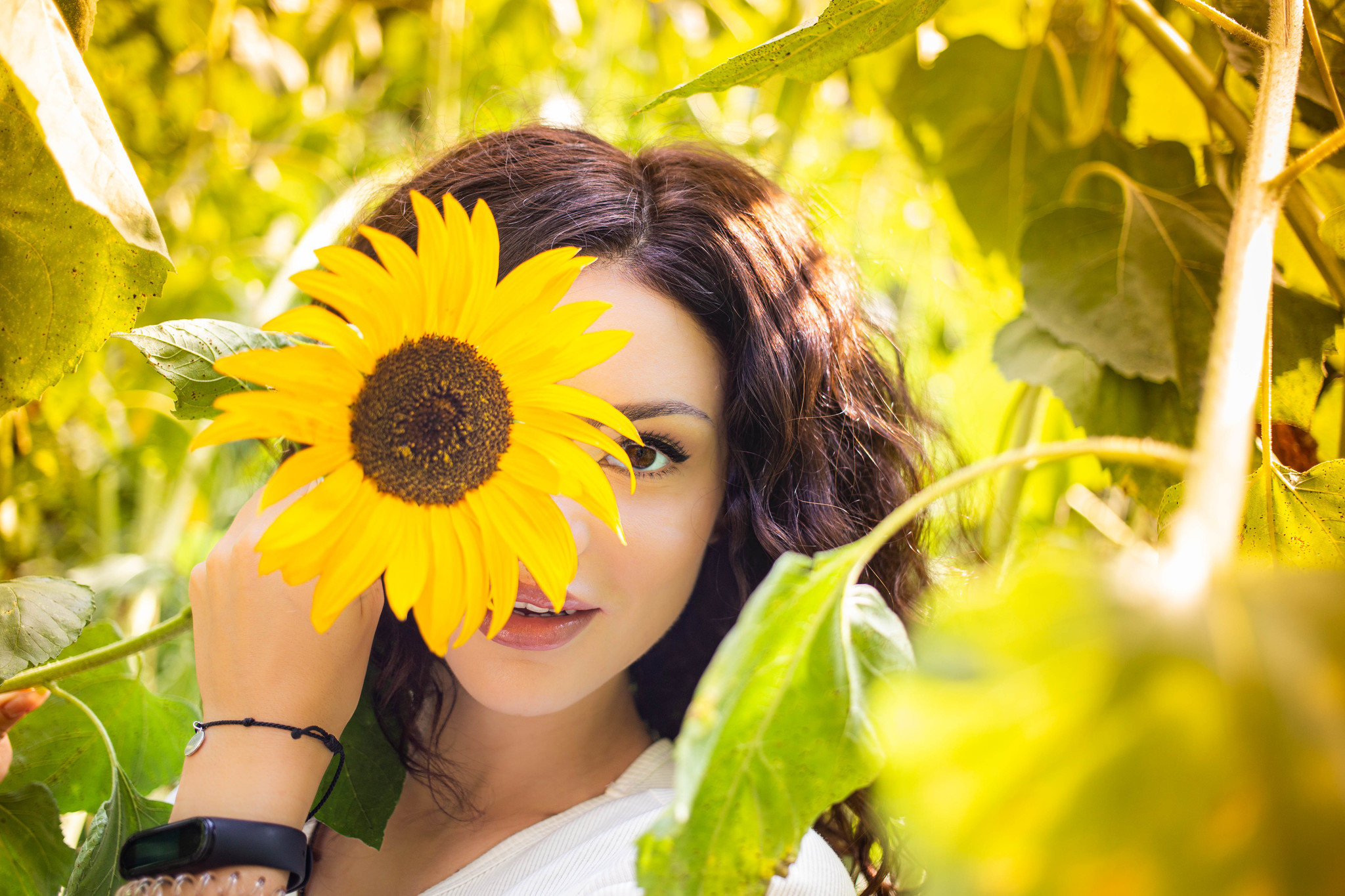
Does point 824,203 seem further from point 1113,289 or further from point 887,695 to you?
point 887,695

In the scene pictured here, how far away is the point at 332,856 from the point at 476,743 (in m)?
0.15

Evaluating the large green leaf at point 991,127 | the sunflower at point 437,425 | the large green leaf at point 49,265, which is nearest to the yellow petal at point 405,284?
the sunflower at point 437,425

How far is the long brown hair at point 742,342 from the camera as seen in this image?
2.15 ft

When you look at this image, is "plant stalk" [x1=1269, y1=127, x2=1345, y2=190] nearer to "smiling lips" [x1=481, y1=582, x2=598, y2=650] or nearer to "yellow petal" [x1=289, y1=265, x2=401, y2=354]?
"yellow petal" [x1=289, y1=265, x2=401, y2=354]

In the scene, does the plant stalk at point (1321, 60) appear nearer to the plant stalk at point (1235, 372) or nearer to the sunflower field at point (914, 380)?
the sunflower field at point (914, 380)

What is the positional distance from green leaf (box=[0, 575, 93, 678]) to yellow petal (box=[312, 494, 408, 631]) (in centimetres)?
20

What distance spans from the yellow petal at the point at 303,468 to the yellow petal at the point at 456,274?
6 centimetres

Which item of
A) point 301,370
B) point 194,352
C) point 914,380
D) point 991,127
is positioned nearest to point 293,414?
point 301,370

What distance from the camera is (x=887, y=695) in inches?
9.4

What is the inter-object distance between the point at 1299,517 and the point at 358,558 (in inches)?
15.0

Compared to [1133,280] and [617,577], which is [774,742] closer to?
[617,577]

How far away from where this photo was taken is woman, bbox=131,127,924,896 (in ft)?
1.55

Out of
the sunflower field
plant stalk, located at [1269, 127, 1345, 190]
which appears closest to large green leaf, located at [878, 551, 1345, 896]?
the sunflower field

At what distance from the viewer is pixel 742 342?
0.67m
